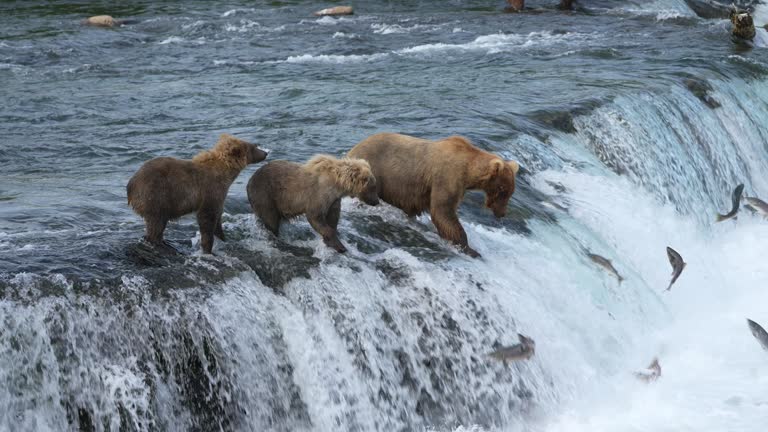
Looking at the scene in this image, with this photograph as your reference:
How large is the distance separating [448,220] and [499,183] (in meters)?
0.46

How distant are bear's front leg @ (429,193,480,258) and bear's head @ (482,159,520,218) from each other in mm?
259

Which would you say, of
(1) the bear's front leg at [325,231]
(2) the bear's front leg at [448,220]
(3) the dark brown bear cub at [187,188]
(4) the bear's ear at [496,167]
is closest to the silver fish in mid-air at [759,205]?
(4) the bear's ear at [496,167]

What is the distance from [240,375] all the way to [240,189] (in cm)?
273

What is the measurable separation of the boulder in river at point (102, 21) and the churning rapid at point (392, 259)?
8.76 feet

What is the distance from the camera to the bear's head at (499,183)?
7676mm

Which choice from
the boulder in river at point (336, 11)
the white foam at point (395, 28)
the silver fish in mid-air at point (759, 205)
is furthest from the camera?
the boulder in river at point (336, 11)

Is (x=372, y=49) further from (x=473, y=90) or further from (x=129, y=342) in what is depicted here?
(x=129, y=342)

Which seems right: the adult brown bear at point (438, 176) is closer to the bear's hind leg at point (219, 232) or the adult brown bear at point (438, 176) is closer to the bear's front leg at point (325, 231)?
the bear's front leg at point (325, 231)

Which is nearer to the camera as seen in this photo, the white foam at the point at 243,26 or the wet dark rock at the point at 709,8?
the white foam at the point at 243,26

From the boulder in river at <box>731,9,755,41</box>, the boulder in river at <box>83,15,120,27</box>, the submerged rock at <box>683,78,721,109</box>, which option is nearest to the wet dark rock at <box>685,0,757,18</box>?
the boulder in river at <box>731,9,755,41</box>

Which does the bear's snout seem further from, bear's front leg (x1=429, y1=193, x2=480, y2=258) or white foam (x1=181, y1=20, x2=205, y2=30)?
white foam (x1=181, y1=20, x2=205, y2=30)

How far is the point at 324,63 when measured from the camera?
53.2 ft

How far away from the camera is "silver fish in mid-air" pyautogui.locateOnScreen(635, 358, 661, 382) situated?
8.15m

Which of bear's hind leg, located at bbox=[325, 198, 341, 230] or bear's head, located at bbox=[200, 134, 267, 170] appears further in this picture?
bear's hind leg, located at bbox=[325, 198, 341, 230]
